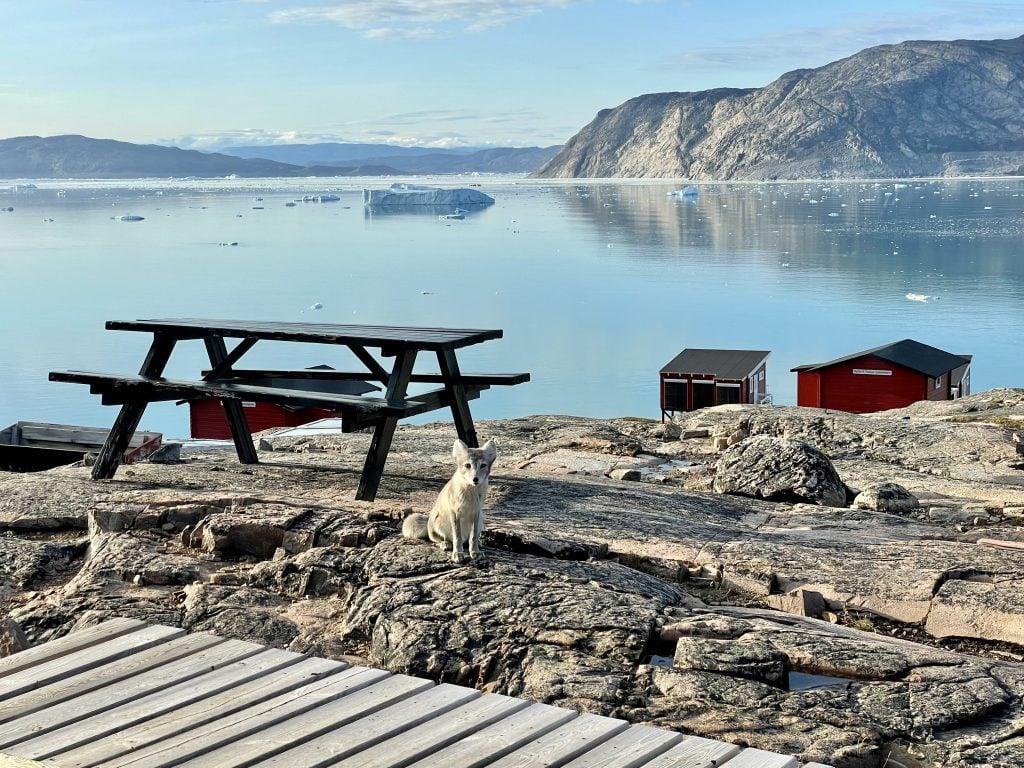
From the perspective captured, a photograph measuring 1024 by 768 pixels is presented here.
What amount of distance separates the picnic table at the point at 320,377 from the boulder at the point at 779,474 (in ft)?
6.68

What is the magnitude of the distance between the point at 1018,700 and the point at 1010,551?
251 cm

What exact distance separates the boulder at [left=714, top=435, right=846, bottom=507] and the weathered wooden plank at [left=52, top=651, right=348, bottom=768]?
5.77 meters

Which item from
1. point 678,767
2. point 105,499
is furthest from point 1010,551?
point 105,499

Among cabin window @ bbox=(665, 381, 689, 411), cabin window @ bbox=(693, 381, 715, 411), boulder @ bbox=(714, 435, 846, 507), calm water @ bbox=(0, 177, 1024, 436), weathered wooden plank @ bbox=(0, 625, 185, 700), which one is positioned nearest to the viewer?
weathered wooden plank @ bbox=(0, 625, 185, 700)

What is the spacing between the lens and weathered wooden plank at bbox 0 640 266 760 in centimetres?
351

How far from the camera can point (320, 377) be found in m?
9.82

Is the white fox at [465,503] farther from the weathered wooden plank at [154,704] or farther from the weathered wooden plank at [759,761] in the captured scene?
the weathered wooden plank at [759,761]

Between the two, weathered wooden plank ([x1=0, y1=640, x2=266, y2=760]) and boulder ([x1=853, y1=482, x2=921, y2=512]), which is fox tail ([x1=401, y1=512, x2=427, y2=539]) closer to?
weathered wooden plank ([x1=0, y1=640, x2=266, y2=760])

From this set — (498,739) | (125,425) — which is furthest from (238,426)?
(498,739)

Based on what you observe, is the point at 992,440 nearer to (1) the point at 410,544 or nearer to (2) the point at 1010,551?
(2) the point at 1010,551

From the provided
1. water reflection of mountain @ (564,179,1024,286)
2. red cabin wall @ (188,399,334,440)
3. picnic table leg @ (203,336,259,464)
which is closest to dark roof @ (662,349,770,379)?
red cabin wall @ (188,399,334,440)

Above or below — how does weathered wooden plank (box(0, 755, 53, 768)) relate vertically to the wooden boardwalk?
above

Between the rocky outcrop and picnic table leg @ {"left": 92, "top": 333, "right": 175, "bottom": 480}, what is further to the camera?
picnic table leg @ {"left": 92, "top": 333, "right": 175, "bottom": 480}

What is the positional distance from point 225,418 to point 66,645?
26012 millimetres
